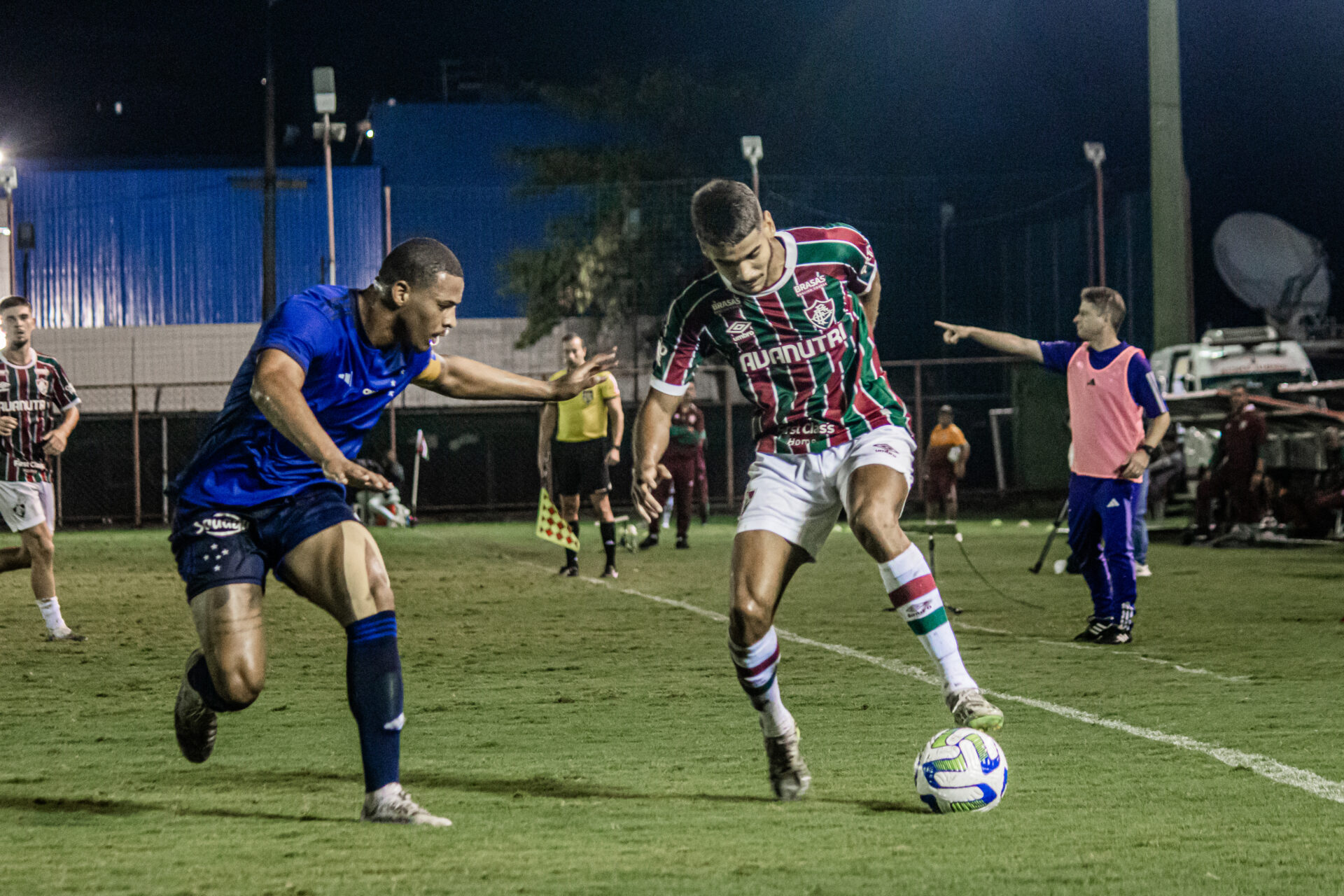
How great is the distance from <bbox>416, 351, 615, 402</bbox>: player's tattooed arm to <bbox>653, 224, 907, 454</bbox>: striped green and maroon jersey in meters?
0.30

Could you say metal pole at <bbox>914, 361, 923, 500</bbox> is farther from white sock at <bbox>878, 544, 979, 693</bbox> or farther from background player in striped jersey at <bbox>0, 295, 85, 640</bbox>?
white sock at <bbox>878, 544, 979, 693</bbox>

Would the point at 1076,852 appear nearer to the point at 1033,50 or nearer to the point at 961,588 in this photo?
the point at 961,588

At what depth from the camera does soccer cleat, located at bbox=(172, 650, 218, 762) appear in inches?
217

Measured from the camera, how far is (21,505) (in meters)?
10.2

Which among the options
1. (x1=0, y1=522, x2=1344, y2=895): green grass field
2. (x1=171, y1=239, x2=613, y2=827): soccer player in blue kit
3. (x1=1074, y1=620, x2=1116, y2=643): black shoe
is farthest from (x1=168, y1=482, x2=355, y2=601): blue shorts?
(x1=1074, y1=620, x2=1116, y2=643): black shoe

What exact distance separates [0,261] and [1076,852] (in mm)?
32035

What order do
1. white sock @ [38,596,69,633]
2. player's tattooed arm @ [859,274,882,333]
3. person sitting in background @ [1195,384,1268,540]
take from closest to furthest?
player's tattooed arm @ [859,274,882,333], white sock @ [38,596,69,633], person sitting in background @ [1195,384,1268,540]

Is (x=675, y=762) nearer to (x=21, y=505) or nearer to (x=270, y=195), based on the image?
(x=21, y=505)

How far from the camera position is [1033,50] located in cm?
3731

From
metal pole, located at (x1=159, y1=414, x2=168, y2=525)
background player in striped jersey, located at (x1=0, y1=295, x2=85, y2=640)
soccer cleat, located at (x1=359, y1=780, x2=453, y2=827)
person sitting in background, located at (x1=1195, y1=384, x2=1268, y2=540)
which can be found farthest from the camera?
metal pole, located at (x1=159, y1=414, x2=168, y2=525)

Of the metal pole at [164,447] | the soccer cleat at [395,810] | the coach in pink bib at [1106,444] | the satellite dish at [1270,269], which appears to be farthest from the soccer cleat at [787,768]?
the satellite dish at [1270,269]

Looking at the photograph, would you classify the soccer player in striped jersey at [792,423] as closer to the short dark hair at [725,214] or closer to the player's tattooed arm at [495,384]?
the short dark hair at [725,214]

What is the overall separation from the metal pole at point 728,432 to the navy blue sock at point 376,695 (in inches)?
947

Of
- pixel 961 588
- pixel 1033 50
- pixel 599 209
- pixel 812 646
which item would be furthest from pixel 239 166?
pixel 812 646
